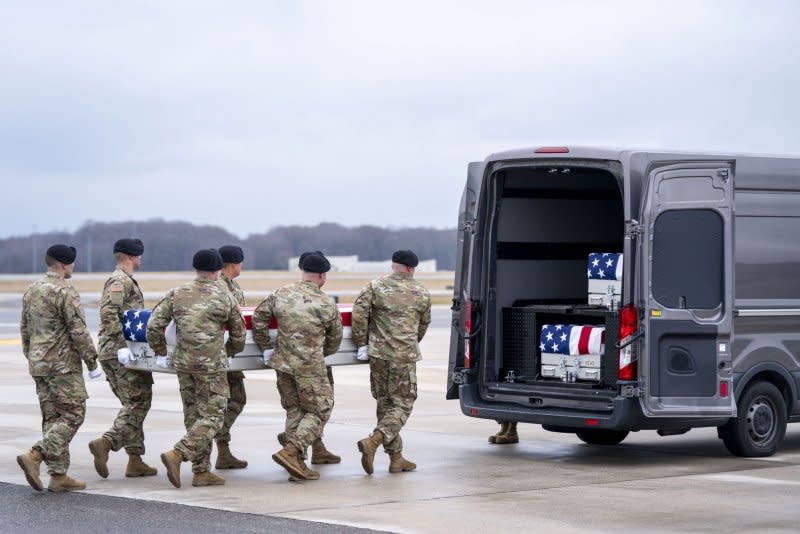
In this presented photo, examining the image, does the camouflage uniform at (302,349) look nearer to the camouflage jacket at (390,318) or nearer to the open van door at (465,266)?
the camouflage jacket at (390,318)

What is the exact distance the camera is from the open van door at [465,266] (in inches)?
495

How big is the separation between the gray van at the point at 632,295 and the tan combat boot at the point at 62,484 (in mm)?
3705

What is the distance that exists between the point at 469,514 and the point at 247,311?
12.1 feet

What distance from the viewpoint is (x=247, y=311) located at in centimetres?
1233

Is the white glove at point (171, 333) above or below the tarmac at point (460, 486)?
above

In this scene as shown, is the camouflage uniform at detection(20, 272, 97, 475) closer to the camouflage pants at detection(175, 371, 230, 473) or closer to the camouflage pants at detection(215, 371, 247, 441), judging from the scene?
the camouflage pants at detection(175, 371, 230, 473)

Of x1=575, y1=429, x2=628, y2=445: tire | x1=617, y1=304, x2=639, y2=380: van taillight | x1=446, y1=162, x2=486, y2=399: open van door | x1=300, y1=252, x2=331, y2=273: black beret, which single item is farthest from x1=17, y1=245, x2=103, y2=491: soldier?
x1=575, y1=429, x2=628, y2=445: tire

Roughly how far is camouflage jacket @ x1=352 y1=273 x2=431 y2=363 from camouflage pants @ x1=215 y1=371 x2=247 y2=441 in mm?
1067

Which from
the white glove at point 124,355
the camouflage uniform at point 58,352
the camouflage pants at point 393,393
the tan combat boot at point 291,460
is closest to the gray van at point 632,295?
the camouflage pants at point 393,393

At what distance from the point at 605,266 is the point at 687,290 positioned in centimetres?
107

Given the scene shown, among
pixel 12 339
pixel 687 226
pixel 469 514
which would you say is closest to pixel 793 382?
pixel 687 226

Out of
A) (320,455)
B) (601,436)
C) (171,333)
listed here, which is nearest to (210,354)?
(171,333)

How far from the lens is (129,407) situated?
11.1 meters

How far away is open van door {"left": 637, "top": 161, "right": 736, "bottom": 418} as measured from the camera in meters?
11.4
